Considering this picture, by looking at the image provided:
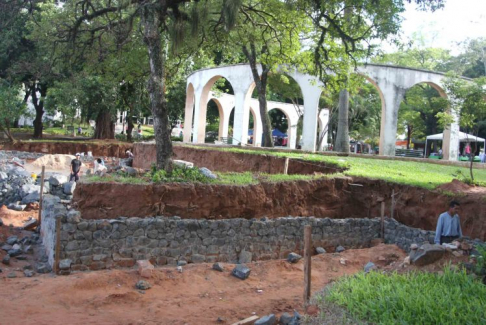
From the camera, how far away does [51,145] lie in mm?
30234

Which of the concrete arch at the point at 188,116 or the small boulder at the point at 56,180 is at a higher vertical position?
the concrete arch at the point at 188,116

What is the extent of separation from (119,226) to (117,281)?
1265 mm

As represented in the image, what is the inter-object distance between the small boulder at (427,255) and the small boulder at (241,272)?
10.5 feet

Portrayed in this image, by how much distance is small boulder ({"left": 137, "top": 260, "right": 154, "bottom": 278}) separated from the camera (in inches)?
302

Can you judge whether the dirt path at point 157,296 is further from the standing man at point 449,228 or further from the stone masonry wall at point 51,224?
the standing man at point 449,228

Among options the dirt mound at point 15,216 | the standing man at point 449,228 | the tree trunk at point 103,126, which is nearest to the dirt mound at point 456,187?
the standing man at point 449,228

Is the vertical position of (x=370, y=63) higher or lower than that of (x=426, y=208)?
higher

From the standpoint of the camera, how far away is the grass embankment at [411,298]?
13.5 feet

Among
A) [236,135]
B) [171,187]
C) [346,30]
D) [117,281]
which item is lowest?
[117,281]

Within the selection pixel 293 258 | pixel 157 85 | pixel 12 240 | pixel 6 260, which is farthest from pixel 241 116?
pixel 6 260

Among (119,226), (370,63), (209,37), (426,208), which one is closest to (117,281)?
(119,226)

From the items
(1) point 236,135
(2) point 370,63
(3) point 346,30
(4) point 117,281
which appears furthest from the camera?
(1) point 236,135

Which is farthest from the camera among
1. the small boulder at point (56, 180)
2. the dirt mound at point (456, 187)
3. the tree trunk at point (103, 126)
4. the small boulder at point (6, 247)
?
the tree trunk at point (103, 126)

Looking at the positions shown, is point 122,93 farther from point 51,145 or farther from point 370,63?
point 370,63
